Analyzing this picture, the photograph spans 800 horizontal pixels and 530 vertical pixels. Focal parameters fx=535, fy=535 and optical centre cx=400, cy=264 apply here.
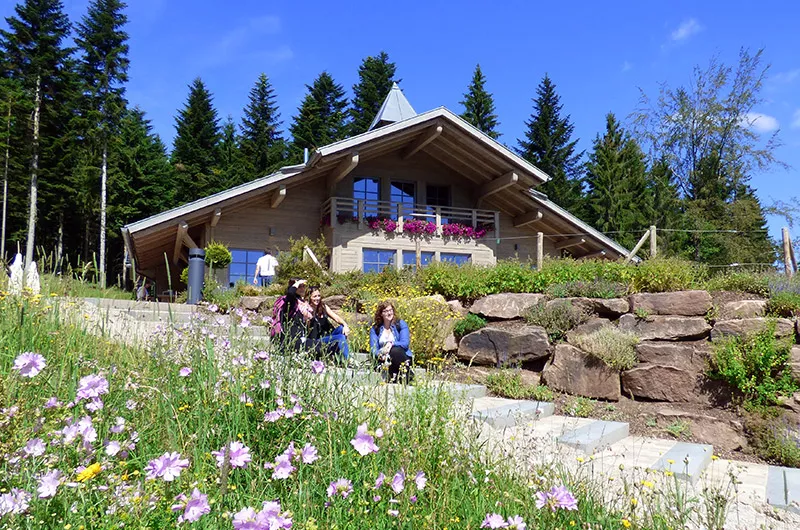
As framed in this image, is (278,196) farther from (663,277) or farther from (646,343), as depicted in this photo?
(646,343)

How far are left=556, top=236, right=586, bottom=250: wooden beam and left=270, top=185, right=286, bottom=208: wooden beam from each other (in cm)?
890

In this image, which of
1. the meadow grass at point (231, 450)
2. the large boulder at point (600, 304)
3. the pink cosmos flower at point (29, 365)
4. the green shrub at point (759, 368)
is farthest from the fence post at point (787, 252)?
the pink cosmos flower at point (29, 365)

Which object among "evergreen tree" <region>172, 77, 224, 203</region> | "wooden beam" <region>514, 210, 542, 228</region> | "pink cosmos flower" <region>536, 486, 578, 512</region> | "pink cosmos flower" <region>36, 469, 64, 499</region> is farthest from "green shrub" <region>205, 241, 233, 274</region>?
"evergreen tree" <region>172, 77, 224, 203</region>

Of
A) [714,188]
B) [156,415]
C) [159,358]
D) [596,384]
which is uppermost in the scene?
[714,188]

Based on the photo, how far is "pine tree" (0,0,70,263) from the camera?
23.5 meters

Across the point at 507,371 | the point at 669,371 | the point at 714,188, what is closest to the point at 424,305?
the point at 507,371

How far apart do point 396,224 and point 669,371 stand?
1050 cm

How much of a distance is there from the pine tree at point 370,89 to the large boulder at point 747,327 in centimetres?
2337

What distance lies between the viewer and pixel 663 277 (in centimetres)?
786

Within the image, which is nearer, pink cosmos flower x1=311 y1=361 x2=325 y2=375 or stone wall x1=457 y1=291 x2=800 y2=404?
pink cosmos flower x1=311 y1=361 x2=325 y2=375

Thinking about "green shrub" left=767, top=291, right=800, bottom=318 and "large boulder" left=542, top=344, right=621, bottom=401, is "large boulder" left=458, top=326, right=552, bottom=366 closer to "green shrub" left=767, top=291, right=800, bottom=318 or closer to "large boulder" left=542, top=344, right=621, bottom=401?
"large boulder" left=542, top=344, right=621, bottom=401

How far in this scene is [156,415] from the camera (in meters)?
2.35

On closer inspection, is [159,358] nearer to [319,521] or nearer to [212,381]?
[212,381]

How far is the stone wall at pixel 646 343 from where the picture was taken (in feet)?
20.0
